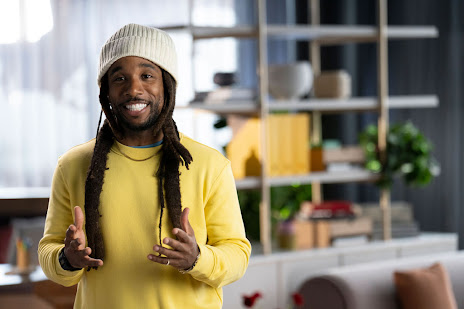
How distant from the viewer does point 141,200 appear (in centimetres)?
128

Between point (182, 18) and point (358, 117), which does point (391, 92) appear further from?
point (182, 18)

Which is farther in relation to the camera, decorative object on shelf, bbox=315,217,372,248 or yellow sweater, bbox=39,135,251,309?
decorative object on shelf, bbox=315,217,372,248

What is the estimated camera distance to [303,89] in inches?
146

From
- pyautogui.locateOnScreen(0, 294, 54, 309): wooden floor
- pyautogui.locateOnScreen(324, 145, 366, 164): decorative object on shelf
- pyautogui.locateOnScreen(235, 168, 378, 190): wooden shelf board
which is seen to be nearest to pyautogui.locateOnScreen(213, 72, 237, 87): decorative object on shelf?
pyautogui.locateOnScreen(235, 168, 378, 190): wooden shelf board

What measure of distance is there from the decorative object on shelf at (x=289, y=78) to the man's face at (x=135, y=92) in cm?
239

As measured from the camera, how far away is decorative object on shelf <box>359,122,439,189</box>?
387cm

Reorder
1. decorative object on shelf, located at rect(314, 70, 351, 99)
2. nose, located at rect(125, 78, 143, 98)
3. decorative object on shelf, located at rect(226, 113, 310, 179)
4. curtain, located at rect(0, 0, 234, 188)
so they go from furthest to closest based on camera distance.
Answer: curtain, located at rect(0, 0, 234, 188) → decorative object on shelf, located at rect(314, 70, 351, 99) → decorative object on shelf, located at rect(226, 113, 310, 179) → nose, located at rect(125, 78, 143, 98)

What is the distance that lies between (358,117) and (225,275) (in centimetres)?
387

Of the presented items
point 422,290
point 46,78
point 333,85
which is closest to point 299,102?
point 333,85

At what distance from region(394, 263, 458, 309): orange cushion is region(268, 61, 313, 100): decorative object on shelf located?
121cm

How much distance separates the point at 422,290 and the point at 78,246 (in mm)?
1884

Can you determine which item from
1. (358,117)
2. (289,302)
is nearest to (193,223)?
(289,302)

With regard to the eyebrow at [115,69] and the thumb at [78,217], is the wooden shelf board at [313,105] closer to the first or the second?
the eyebrow at [115,69]

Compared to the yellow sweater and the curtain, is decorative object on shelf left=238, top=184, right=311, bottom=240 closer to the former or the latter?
the curtain
